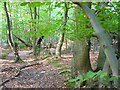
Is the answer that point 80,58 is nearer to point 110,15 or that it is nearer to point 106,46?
point 110,15

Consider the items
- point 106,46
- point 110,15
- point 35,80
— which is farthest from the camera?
point 35,80

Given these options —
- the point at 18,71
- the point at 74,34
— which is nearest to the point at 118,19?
the point at 74,34

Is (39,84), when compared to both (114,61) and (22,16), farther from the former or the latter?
(22,16)

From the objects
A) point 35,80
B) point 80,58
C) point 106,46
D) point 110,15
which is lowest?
point 35,80

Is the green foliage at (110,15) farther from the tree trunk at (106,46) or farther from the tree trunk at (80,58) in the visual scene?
the tree trunk at (80,58)

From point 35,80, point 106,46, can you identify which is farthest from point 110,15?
point 35,80

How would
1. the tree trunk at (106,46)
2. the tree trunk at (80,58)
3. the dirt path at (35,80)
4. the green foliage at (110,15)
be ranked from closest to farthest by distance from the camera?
the tree trunk at (106,46) < the green foliage at (110,15) < the tree trunk at (80,58) < the dirt path at (35,80)

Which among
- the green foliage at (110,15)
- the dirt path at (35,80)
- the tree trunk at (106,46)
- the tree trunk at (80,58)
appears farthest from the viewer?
the dirt path at (35,80)

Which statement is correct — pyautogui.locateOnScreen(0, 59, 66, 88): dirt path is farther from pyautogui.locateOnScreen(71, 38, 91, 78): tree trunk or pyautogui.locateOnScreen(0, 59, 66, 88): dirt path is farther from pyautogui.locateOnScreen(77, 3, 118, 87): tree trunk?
pyautogui.locateOnScreen(77, 3, 118, 87): tree trunk

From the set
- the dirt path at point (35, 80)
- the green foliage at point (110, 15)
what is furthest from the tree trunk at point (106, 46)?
the dirt path at point (35, 80)

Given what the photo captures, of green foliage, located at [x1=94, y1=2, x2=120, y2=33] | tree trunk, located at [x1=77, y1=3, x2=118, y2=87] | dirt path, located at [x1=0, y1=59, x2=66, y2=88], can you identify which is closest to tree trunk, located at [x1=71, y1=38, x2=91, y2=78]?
dirt path, located at [x1=0, y1=59, x2=66, y2=88]

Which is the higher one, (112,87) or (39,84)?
(112,87)

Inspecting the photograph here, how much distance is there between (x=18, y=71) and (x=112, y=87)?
4.70 metres

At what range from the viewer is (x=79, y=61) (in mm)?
4859
